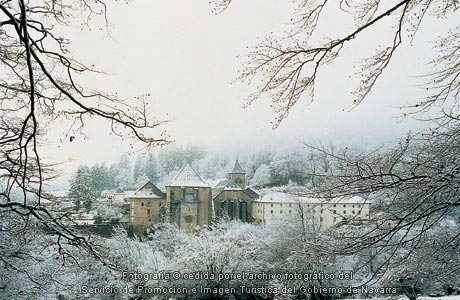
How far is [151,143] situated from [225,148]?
5987cm

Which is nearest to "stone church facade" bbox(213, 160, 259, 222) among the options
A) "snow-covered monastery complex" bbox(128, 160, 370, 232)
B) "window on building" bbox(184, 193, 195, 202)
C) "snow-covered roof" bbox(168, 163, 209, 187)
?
"snow-covered monastery complex" bbox(128, 160, 370, 232)

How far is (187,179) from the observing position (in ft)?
115

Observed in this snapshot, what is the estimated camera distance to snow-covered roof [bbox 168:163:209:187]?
114 feet

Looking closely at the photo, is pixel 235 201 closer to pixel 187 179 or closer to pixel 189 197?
pixel 189 197

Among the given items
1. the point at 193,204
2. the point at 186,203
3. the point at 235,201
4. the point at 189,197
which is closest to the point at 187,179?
the point at 189,197

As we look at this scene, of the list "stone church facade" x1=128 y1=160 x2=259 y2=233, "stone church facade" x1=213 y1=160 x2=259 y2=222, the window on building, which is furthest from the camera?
"stone church facade" x1=213 y1=160 x2=259 y2=222

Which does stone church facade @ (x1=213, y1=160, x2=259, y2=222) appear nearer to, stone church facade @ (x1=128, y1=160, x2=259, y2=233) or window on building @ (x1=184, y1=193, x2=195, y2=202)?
stone church facade @ (x1=128, y1=160, x2=259, y2=233)

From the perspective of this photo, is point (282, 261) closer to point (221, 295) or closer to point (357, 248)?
point (221, 295)

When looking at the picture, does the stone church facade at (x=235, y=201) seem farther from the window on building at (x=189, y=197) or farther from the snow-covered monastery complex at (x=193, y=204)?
the window on building at (x=189, y=197)

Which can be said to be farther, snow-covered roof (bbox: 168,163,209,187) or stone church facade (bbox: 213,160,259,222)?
stone church facade (bbox: 213,160,259,222)

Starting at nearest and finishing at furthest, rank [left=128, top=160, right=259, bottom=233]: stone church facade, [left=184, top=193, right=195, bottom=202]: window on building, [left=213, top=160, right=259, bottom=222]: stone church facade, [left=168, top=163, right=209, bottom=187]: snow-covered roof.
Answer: [left=128, top=160, right=259, bottom=233]: stone church facade < [left=184, top=193, right=195, bottom=202]: window on building < [left=168, top=163, right=209, bottom=187]: snow-covered roof < [left=213, top=160, right=259, bottom=222]: stone church facade

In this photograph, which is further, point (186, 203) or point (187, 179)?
point (187, 179)

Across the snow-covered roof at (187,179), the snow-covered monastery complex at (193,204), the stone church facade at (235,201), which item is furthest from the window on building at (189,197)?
the stone church facade at (235,201)

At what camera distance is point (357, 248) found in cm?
267
